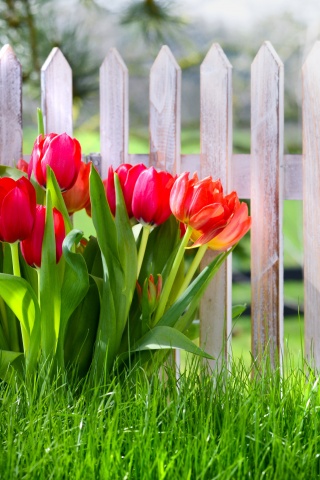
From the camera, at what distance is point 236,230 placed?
1398mm

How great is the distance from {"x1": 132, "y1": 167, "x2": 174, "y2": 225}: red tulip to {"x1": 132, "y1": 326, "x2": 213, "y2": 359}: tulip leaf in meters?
0.20

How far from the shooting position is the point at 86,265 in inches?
51.2

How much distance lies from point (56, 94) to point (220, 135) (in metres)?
0.41

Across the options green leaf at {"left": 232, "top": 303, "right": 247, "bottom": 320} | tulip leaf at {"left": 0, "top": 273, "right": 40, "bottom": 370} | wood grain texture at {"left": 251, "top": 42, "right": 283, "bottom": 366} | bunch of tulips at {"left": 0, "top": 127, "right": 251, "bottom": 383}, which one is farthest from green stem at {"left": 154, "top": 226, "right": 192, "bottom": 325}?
wood grain texture at {"left": 251, "top": 42, "right": 283, "bottom": 366}

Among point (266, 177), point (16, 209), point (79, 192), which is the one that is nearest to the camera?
point (16, 209)

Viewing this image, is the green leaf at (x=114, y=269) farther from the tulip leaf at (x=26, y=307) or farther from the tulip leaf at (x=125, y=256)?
the tulip leaf at (x=26, y=307)

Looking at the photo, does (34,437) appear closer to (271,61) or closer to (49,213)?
(49,213)

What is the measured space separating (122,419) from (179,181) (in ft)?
1.40

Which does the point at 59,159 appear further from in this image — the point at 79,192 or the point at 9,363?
the point at 9,363

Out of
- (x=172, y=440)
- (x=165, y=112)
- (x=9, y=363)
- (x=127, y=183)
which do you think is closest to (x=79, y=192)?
(x=127, y=183)

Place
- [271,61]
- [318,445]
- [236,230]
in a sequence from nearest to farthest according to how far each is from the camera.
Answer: [318,445] → [236,230] → [271,61]

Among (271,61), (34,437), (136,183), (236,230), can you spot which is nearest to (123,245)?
(136,183)

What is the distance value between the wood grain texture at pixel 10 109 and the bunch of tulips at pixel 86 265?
41cm

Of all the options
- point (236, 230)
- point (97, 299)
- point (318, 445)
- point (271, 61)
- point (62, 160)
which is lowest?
point (318, 445)
